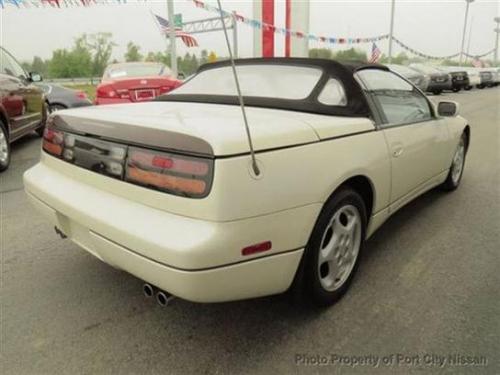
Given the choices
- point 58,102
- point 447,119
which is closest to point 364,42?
point 58,102

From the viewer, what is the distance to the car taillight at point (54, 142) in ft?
8.26

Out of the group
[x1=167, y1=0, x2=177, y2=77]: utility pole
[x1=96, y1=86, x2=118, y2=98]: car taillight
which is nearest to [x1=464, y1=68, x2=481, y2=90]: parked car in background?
[x1=167, y1=0, x2=177, y2=77]: utility pole

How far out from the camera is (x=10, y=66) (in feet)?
22.3

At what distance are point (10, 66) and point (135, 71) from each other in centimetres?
232

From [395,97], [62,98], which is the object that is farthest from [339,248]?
[62,98]

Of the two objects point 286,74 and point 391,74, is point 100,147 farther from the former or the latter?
point 391,74

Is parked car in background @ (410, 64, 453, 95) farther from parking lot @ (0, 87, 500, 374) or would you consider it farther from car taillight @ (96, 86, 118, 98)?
parking lot @ (0, 87, 500, 374)

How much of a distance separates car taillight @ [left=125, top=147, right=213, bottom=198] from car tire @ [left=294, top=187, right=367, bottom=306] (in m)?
0.67

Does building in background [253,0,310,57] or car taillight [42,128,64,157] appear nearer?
car taillight [42,128,64,157]

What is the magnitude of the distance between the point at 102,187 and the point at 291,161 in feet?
3.11

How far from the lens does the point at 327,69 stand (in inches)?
110

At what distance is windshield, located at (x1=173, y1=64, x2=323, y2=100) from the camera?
277 cm

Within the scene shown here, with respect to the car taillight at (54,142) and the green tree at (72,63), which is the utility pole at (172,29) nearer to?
the car taillight at (54,142)

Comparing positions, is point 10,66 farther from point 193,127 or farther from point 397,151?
point 397,151
